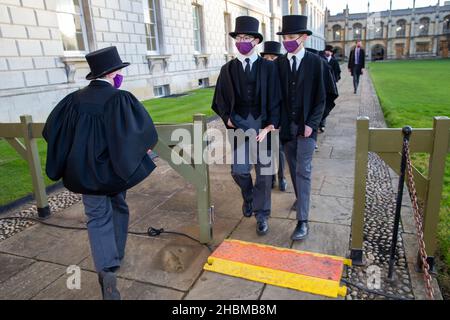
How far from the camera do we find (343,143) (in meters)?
7.59

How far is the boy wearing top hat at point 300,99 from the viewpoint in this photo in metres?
3.51

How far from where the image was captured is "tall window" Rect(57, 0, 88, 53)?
36.1 feet

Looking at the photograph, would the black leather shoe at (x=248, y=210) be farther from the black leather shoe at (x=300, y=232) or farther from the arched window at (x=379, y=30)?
the arched window at (x=379, y=30)

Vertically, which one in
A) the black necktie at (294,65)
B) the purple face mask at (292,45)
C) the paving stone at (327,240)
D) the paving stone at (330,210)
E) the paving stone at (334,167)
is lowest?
the paving stone at (334,167)

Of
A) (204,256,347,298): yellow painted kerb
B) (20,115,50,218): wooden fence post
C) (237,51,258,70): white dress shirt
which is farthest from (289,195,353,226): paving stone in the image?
(20,115,50,218): wooden fence post

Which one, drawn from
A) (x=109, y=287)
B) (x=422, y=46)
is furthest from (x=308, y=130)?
(x=422, y=46)

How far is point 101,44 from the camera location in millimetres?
12344

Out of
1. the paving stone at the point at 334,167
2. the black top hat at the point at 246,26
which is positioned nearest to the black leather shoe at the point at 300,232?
the black top hat at the point at 246,26

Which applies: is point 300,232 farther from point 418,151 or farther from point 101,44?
point 101,44

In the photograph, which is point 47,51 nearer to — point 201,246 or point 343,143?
point 343,143

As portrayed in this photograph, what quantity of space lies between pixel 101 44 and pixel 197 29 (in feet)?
27.6

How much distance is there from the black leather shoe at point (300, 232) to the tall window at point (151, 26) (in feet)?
44.7
